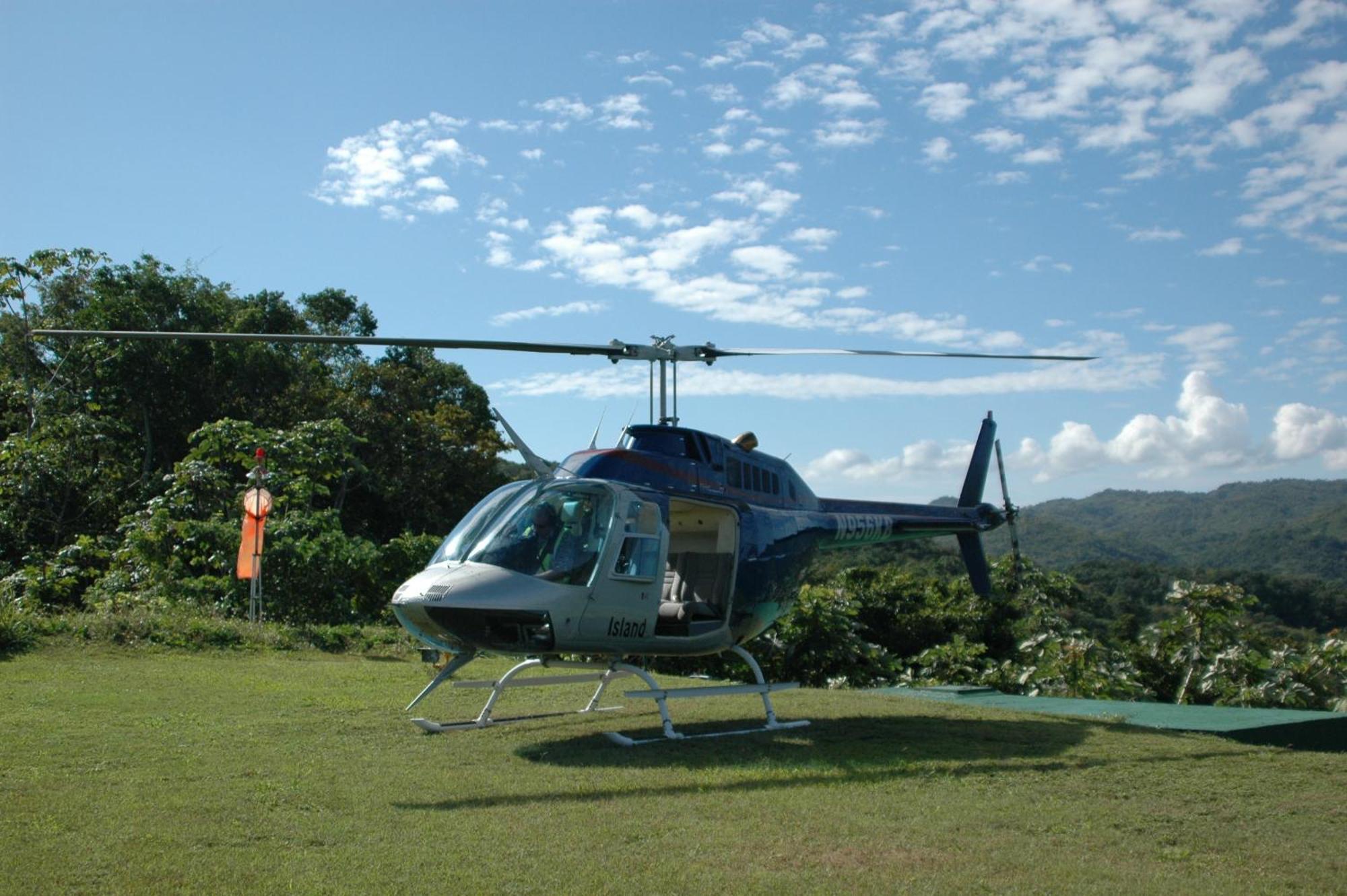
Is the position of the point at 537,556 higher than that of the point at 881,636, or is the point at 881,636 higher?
the point at 537,556

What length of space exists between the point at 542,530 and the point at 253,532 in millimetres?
11296

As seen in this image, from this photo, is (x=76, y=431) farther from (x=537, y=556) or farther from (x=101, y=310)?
(x=537, y=556)

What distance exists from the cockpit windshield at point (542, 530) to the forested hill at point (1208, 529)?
43941 millimetres

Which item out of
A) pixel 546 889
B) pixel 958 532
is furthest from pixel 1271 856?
pixel 958 532

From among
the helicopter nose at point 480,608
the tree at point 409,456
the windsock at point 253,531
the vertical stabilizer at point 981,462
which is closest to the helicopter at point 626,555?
the helicopter nose at point 480,608

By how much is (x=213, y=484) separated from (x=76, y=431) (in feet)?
32.3

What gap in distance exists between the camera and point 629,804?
718 centimetres

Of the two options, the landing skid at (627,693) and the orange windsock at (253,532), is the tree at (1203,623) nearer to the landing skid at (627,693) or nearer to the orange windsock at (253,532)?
the landing skid at (627,693)

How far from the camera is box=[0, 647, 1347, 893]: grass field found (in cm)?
556

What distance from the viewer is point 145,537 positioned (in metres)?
21.5

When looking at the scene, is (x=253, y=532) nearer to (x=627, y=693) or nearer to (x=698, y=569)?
(x=698, y=569)

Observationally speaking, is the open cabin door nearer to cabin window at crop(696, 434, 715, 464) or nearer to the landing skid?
cabin window at crop(696, 434, 715, 464)

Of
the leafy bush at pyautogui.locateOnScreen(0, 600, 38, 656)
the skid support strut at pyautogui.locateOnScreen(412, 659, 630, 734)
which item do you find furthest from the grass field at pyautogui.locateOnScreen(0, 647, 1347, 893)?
the leafy bush at pyautogui.locateOnScreen(0, 600, 38, 656)

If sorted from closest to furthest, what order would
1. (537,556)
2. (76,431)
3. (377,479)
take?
(537,556) → (76,431) → (377,479)
